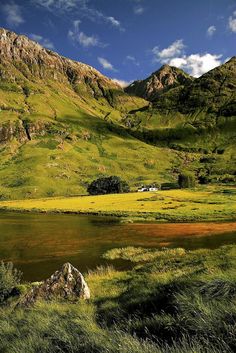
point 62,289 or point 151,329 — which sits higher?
point 151,329

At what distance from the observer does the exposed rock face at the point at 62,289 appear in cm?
2055

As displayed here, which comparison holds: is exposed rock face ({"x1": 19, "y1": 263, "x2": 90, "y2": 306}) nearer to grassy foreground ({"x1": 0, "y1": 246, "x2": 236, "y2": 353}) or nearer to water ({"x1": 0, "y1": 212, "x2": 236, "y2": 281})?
grassy foreground ({"x1": 0, "y1": 246, "x2": 236, "y2": 353})

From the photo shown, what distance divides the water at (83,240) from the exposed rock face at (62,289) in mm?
19587

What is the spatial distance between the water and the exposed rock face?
64.3 feet

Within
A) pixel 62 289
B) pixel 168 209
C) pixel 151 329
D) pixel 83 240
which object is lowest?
pixel 83 240

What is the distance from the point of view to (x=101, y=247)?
60.9 meters

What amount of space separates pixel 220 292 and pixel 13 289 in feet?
64.9

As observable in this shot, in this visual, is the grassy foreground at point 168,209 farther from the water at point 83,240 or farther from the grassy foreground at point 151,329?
the grassy foreground at point 151,329

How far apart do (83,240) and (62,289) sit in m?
49.9

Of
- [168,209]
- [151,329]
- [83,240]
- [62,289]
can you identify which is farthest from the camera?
[168,209]

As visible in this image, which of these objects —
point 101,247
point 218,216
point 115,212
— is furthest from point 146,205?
point 101,247

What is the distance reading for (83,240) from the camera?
7056 cm

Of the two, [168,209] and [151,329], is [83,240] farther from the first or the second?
[151,329]

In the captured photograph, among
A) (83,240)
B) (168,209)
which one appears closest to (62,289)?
(83,240)
